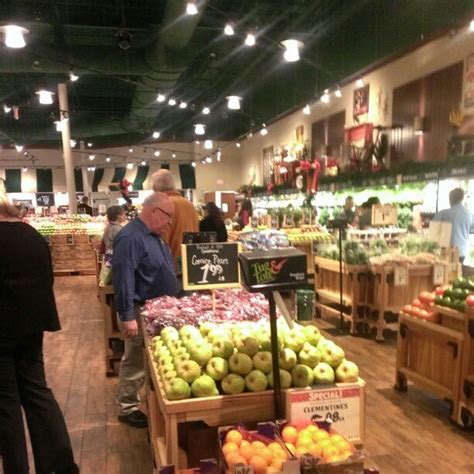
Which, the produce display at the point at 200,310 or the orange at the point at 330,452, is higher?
the produce display at the point at 200,310

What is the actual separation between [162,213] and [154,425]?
141 centimetres

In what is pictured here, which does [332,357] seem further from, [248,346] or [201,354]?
[201,354]

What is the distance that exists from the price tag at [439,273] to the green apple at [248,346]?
13.7ft

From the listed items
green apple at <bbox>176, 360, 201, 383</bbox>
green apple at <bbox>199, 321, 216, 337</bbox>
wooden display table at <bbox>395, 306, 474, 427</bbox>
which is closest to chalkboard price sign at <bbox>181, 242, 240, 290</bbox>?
green apple at <bbox>199, 321, 216, 337</bbox>

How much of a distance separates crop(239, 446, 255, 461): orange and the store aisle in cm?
164

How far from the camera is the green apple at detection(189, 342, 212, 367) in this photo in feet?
7.09

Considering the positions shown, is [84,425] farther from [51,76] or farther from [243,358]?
[51,76]

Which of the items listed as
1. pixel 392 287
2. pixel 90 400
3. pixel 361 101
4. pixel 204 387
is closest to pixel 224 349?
pixel 204 387

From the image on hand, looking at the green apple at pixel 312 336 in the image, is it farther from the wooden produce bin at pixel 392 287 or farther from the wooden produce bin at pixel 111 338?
the wooden produce bin at pixel 392 287

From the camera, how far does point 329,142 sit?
1200cm

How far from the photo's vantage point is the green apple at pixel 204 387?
205 centimetres

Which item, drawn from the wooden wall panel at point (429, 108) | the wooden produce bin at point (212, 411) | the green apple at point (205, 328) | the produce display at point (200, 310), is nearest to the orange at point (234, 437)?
the wooden produce bin at point (212, 411)

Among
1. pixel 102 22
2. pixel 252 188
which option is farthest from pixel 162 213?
pixel 252 188

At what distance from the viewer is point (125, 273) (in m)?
3.26
